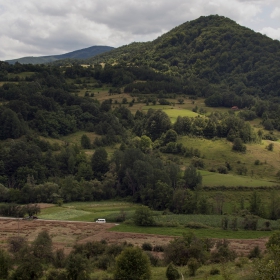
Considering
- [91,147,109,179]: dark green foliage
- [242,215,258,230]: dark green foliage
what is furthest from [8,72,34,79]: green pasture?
[242,215,258,230]: dark green foliage

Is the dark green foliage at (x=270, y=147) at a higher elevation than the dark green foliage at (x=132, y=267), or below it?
higher

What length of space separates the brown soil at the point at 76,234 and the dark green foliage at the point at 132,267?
1805 centimetres

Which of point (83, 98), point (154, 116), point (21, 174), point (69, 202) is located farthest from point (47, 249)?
point (83, 98)

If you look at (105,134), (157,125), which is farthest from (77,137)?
(157,125)

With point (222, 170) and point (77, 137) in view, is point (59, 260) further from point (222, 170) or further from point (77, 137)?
point (77, 137)

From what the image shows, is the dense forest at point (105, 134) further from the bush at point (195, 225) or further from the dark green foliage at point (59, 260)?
the dark green foliage at point (59, 260)

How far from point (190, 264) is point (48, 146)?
78.4 m

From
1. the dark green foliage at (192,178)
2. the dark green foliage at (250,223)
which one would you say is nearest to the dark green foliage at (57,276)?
the dark green foliage at (250,223)

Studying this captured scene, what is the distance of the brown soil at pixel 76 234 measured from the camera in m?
54.9

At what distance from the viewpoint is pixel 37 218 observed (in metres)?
72.4

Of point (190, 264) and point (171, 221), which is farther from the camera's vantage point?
point (171, 221)

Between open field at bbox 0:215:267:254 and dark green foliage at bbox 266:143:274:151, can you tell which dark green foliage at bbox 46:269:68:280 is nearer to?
open field at bbox 0:215:267:254

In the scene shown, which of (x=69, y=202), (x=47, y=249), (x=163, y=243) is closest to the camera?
(x=47, y=249)

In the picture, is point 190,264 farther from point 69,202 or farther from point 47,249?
point 69,202
